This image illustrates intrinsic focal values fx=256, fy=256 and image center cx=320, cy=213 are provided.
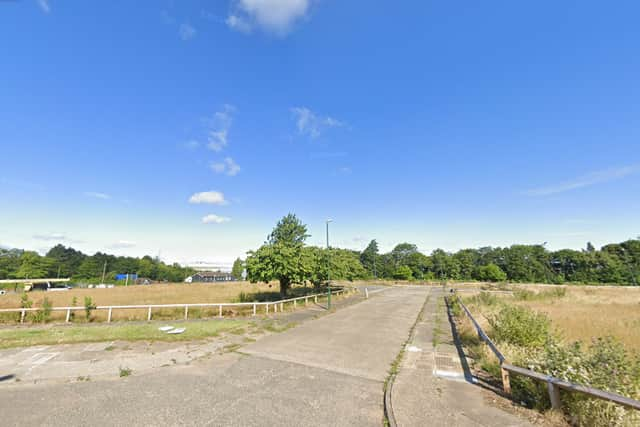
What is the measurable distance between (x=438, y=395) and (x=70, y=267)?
456 feet

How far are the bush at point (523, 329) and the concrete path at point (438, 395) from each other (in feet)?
5.30

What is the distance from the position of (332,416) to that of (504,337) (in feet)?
20.7

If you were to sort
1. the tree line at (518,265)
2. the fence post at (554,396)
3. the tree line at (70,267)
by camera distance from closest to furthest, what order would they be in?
the fence post at (554,396), the tree line at (518,265), the tree line at (70,267)

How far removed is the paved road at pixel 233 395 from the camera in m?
4.83

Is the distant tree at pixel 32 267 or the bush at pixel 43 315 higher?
the distant tree at pixel 32 267

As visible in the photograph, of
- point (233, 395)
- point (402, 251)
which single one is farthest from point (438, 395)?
point (402, 251)

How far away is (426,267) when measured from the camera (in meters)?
89.3

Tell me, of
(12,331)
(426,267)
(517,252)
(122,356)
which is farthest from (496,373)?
(517,252)

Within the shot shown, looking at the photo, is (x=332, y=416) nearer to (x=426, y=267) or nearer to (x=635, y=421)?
(x=635, y=421)

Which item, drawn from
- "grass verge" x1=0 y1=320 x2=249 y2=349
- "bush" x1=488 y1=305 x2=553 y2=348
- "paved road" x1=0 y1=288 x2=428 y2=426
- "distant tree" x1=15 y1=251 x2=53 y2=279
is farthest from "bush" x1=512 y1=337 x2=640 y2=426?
"distant tree" x1=15 y1=251 x2=53 y2=279

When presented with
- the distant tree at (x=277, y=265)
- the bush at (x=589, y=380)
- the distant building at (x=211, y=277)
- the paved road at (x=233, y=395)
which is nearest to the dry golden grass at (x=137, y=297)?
the distant tree at (x=277, y=265)

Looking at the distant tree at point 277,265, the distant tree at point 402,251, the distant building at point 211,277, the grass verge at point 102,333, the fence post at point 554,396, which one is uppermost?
the distant tree at point 402,251

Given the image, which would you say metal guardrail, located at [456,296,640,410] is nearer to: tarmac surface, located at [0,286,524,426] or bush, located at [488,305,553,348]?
tarmac surface, located at [0,286,524,426]

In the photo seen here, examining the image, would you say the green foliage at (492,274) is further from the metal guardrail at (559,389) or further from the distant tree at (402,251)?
the metal guardrail at (559,389)
